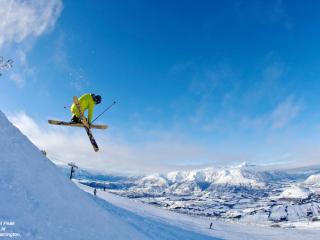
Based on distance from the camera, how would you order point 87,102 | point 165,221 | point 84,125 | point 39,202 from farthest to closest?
1. point 165,221
2. point 84,125
3. point 87,102
4. point 39,202

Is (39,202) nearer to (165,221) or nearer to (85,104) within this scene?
(85,104)

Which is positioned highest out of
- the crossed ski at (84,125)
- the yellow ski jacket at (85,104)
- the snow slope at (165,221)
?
the yellow ski jacket at (85,104)

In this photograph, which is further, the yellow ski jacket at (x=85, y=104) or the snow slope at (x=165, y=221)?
the snow slope at (x=165, y=221)

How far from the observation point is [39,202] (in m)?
12.2

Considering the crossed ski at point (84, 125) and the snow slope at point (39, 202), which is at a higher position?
the crossed ski at point (84, 125)

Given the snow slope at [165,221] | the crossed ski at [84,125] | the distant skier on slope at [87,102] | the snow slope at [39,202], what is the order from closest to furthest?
1. the snow slope at [39,202]
2. the distant skier on slope at [87,102]
3. the crossed ski at [84,125]
4. the snow slope at [165,221]

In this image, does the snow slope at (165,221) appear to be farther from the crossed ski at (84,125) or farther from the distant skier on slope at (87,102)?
the distant skier on slope at (87,102)

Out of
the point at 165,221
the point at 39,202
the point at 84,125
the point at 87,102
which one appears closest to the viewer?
the point at 39,202

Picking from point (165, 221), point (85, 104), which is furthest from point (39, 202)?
point (165, 221)

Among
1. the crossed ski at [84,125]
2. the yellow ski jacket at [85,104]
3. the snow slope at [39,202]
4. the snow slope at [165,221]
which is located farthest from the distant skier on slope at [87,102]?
the snow slope at [165,221]

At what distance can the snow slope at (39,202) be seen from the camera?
1091cm

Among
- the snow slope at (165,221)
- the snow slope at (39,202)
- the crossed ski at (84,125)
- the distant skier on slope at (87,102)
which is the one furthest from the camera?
the snow slope at (165,221)

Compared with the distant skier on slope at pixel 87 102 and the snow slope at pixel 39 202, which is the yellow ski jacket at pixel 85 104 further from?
the snow slope at pixel 39 202

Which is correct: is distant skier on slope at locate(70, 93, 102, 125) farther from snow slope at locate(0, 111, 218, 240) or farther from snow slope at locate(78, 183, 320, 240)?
snow slope at locate(78, 183, 320, 240)
